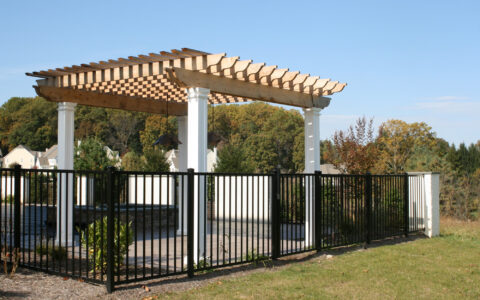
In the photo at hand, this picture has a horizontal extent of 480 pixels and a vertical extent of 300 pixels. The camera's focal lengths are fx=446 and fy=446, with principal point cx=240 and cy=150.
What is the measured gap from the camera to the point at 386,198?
33.1ft

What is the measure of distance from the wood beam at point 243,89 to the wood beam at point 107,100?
3369 millimetres

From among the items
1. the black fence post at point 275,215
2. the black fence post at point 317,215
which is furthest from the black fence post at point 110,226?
the black fence post at point 317,215

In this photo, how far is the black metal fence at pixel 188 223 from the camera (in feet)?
18.1

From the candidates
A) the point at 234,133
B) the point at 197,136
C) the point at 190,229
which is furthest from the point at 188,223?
the point at 234,133

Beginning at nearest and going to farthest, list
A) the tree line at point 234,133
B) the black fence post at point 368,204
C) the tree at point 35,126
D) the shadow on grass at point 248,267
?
1. the shadow on grass at point 248,267
2. the black fence post at point 368,204
3. the tree line at point 234,133
4. the tree at point 35,126

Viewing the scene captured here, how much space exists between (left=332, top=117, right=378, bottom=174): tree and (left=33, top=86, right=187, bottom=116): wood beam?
6.27 meters

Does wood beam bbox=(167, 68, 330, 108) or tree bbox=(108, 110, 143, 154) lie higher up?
tree bbox=(108, 110, 143, 154)

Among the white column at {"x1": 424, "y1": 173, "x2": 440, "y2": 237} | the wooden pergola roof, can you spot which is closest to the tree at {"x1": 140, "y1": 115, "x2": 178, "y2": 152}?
the wooden pergola roof

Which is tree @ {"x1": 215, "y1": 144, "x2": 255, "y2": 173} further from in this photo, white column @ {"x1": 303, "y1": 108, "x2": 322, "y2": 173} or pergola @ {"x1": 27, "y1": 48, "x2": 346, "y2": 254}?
white column @ {"x1": 303, "y1": 108, "x2": 322, "y2": 173}

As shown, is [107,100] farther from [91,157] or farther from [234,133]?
[234,133]

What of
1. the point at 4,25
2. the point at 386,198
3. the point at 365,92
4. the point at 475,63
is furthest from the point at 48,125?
the point at 386,198

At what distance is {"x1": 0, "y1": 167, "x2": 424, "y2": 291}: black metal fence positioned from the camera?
5.52 metres

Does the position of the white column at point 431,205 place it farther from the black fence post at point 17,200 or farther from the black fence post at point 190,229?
the black fence post at point 17,200

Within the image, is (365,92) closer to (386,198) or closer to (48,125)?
(386,198)
